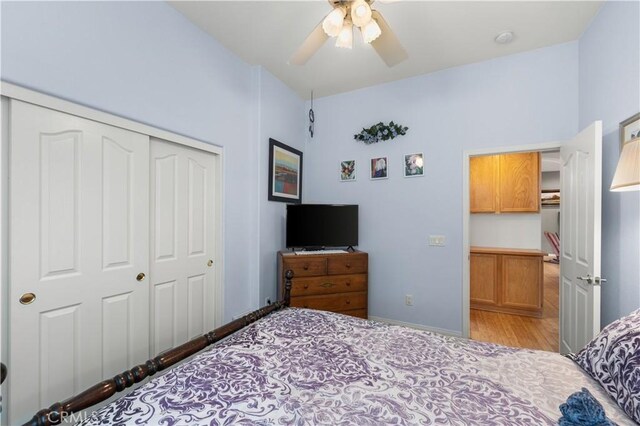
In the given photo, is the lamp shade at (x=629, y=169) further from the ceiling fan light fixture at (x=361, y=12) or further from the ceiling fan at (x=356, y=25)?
the ceiling fan light fixture at (x=361, y=12)

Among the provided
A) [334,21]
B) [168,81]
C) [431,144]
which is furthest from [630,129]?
[168,81]

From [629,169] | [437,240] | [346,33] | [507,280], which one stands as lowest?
[507,280]

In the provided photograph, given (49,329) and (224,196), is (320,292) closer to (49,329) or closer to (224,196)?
(224,196)

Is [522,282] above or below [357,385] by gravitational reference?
below

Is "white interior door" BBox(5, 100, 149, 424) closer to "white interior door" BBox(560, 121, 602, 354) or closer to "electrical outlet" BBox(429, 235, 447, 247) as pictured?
"electrical outlet" BBox(429, 235, 447, 247)

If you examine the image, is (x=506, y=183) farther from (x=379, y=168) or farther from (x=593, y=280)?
(x=593, y=280)

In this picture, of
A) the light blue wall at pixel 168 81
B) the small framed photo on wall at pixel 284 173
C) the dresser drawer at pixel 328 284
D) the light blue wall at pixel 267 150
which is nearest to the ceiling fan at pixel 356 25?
the light blue wall at pixel 168 81

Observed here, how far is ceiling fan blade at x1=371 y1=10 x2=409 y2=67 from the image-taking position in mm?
1638

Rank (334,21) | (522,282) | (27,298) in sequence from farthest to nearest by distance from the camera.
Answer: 1. (522,282)
2. (334,21)
3. (27,298)

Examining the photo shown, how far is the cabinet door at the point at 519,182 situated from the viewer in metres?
3.83

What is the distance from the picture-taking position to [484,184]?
412cm

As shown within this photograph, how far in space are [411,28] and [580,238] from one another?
2108 mm

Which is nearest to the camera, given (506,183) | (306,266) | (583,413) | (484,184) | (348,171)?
(583,413)

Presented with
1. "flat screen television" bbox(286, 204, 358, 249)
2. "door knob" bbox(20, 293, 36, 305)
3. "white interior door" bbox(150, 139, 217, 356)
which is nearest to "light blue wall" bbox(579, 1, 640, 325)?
"flat screen television" bbox(286, 204, 358, 249)
